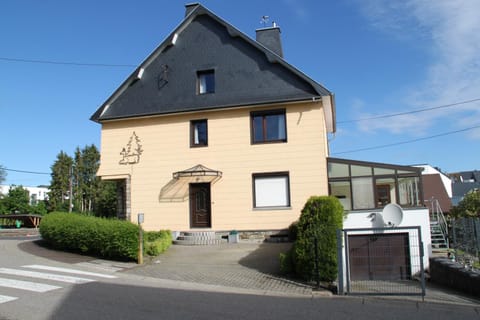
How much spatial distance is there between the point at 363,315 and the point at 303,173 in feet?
33.2

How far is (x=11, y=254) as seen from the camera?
45.6 ft

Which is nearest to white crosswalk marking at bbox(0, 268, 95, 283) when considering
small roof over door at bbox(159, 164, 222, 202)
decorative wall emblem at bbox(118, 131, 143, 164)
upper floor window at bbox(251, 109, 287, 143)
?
small roof over door at bbox(159, 164, 222, 202)

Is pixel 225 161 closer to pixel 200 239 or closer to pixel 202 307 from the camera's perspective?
pixel 200 239

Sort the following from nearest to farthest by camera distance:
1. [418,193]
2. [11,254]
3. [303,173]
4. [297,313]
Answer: [297,313] → [11,254] → [418,193] → [303,173]

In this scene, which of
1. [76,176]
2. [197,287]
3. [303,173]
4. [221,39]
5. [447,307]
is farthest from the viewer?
[76,176]

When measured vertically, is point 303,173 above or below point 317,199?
above

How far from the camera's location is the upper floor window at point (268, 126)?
59.1 ft

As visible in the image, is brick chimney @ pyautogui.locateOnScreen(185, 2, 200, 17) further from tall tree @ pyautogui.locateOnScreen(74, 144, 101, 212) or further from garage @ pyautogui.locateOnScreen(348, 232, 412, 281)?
tall tree @ pyautogui.locateOnScreen(74, 144, 101, 212)

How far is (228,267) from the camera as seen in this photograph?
12.6 m

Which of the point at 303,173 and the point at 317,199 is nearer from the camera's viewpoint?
the point at 317,199

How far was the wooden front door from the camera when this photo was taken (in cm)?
1834

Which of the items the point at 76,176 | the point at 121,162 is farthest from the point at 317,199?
the point at 76,176

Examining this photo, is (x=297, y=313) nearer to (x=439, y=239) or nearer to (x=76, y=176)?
(x=439, y=239)

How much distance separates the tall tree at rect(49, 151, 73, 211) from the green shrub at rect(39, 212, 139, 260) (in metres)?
42.9
